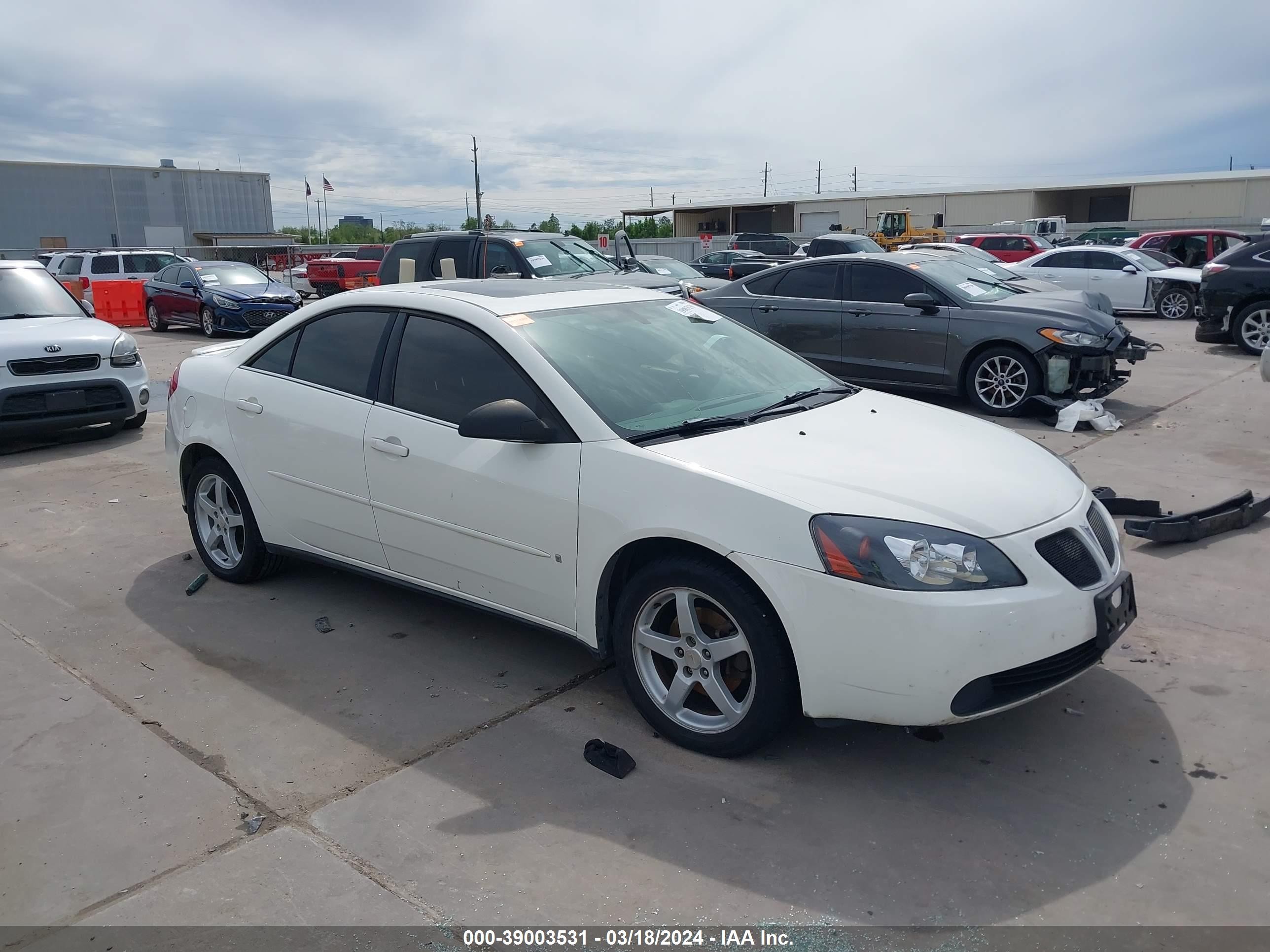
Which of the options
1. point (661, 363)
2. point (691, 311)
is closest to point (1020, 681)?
point (661, 363)

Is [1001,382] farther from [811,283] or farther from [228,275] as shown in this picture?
[228,275]

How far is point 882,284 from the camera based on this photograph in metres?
10.4

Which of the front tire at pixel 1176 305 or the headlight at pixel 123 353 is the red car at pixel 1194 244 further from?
the headlight at pixel 123 353

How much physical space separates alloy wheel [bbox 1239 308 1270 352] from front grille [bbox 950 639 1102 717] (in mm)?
12395

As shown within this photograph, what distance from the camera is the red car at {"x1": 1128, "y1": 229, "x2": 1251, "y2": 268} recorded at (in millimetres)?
22812

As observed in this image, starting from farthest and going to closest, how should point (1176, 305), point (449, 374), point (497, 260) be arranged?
1. point (1176, 305)
2. point (497, 260)
3. point (449, 374)

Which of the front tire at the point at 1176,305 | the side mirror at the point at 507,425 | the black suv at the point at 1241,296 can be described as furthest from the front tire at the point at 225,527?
the front tire at the point at 1176,305

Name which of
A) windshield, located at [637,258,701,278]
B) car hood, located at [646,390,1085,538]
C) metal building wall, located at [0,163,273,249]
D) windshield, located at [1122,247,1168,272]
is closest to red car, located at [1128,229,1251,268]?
windshield, located at [1122,247,1168,272]

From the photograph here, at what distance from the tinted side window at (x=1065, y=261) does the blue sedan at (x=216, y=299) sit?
14833 millimetres

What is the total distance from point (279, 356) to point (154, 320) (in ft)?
57.7

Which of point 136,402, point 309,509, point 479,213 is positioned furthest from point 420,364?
point 479,213

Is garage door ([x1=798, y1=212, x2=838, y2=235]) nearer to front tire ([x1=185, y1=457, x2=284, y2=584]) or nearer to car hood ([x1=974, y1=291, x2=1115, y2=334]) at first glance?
car hood ([x1=974, y1=291, x2=1115, y2=334])

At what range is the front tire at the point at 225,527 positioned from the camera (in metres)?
5.26

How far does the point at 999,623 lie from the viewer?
124 inches
